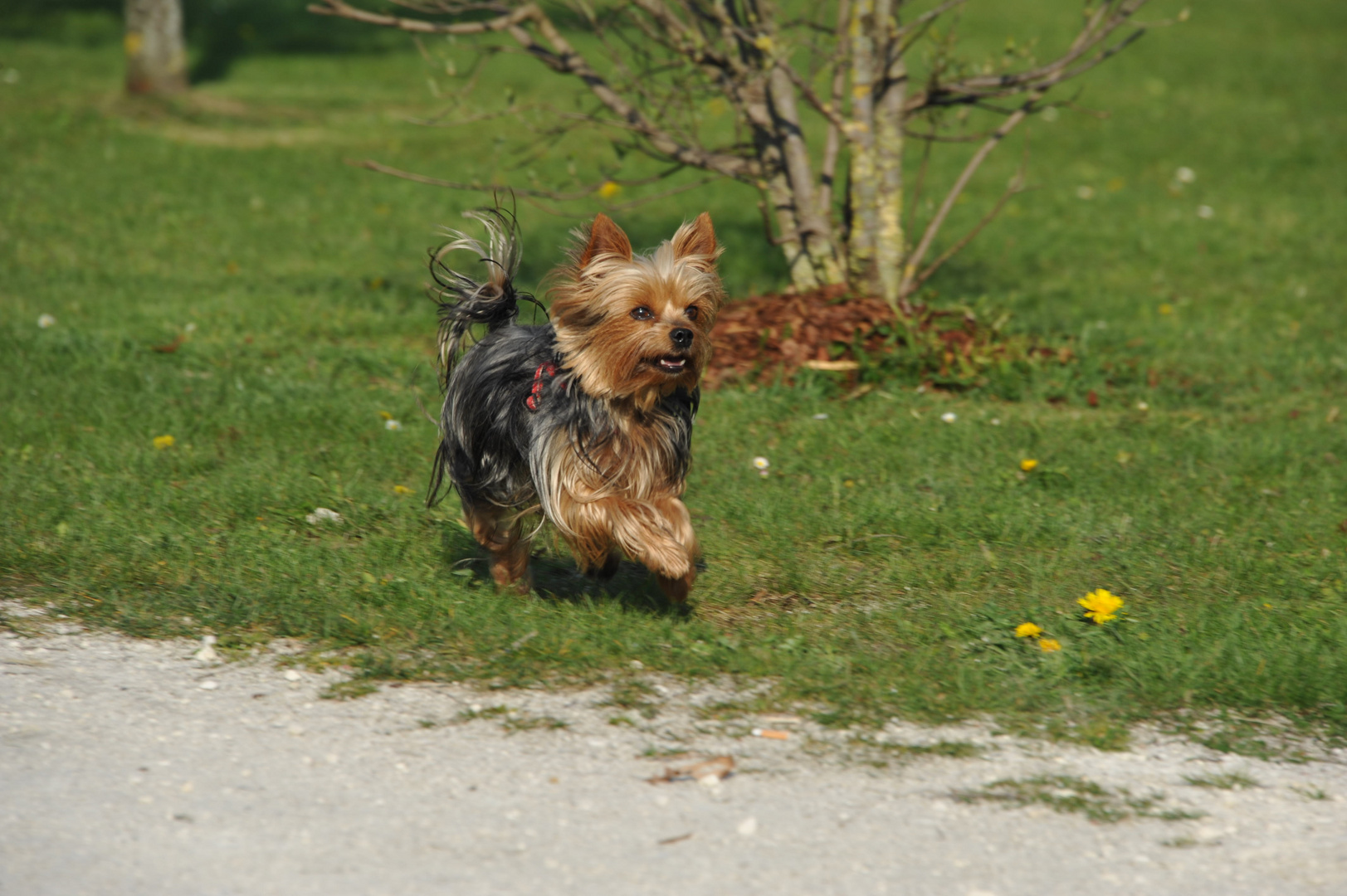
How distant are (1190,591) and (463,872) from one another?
11.4ft

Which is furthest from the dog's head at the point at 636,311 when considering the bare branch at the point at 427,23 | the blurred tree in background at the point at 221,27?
the blurred tree in background at the point at 221,27

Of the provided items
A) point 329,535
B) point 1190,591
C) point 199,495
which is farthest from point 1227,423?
point 199,495

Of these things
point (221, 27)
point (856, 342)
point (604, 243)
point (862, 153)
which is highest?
point (221, 27)

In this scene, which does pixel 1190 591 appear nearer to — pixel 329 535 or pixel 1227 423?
pixel 1227 423

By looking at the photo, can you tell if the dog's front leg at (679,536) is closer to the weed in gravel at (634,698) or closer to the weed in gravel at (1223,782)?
the weed in gravel at (634,698)

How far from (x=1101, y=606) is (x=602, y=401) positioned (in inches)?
82.3

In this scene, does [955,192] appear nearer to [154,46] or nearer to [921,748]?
[921,748]

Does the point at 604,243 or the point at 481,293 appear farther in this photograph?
the point at 481,293

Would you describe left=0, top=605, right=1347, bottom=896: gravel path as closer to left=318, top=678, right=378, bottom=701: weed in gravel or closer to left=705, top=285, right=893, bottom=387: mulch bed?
left=318, top=678, right=378, bottom=701: weed in gravel

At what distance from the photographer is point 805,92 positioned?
323 inches

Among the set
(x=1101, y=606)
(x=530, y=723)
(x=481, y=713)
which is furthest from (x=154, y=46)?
(x=1101, y=606)

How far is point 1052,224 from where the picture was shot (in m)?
13.0

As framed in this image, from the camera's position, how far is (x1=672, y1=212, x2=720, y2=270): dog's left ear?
16.4ft

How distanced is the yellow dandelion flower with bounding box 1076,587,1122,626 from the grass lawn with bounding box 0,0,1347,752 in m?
0.05
